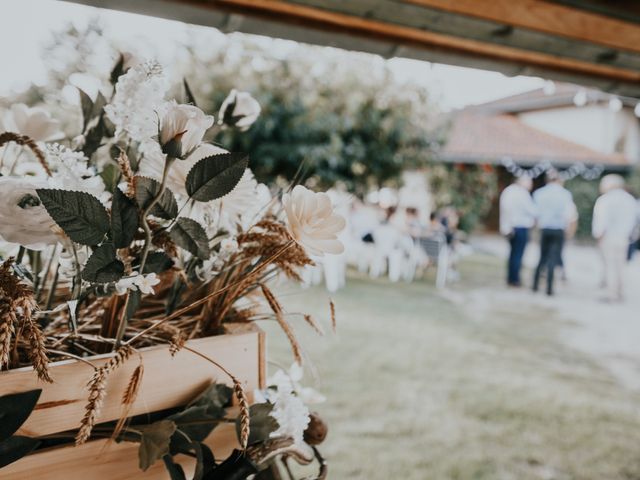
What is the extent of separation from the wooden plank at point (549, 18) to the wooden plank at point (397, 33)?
0.13 metres

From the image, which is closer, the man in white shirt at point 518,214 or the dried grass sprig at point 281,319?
the dried grass sprig at point 281,319

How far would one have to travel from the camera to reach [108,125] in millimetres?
842

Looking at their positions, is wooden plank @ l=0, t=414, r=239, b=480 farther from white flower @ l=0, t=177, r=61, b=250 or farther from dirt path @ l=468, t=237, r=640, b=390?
dirt path @ l=468, t=237, r=640, b=390

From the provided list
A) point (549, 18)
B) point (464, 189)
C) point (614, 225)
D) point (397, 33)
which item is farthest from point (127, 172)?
point (464, 189)

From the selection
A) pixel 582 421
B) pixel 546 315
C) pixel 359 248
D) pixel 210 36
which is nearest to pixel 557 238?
pixel 546 315

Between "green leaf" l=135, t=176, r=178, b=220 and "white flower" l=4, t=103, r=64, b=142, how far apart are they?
388 mm

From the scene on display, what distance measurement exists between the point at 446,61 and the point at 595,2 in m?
0.58

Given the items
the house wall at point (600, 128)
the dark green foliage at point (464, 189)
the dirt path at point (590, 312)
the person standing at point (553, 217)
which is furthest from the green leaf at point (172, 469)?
the house wall at point (600, 128)

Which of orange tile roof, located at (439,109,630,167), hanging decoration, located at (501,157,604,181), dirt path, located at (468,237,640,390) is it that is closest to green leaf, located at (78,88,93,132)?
dirt path, located at (468,237,640,390)

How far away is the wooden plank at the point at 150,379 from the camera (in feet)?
1.99

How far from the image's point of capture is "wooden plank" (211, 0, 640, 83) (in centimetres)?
161

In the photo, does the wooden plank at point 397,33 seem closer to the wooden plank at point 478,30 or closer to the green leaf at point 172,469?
the wooden plank at point 478,30

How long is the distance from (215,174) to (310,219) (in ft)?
0.43

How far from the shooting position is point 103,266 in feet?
1.85
